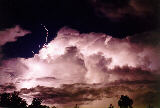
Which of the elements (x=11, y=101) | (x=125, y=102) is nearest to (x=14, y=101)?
(x=11, y=101)

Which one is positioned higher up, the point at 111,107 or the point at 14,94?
the point at 14,94

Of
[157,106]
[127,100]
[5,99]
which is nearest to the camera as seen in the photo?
[157,106]

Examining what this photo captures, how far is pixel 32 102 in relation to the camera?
25.2 m

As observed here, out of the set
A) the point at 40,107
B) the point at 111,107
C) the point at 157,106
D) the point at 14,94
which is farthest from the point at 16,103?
the point at 157,106

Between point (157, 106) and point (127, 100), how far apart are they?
42.5 feet

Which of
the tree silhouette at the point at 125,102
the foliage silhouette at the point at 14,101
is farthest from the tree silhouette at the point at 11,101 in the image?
the tree silhouette at the point at 125,102

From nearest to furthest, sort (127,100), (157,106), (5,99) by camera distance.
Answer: (157,106) < (127,100) < (5,99)

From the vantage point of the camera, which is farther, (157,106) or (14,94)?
(14,94)

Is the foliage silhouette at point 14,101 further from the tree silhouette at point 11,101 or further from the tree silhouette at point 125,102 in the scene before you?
the tree silhouette at point 125,102

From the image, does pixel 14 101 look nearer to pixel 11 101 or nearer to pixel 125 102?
pixel 11 101

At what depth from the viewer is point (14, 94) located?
25250 mm

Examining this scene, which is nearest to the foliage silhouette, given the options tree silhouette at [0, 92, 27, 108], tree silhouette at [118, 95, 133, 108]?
tree silhouette at [0, 92, 27, 108]

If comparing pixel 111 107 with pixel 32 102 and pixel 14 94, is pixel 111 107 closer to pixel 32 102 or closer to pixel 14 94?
pixel 32 102

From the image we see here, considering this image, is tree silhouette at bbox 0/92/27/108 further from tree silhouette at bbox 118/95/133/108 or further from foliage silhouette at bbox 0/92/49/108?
tree silhouette at bbox 118/95/133/108
